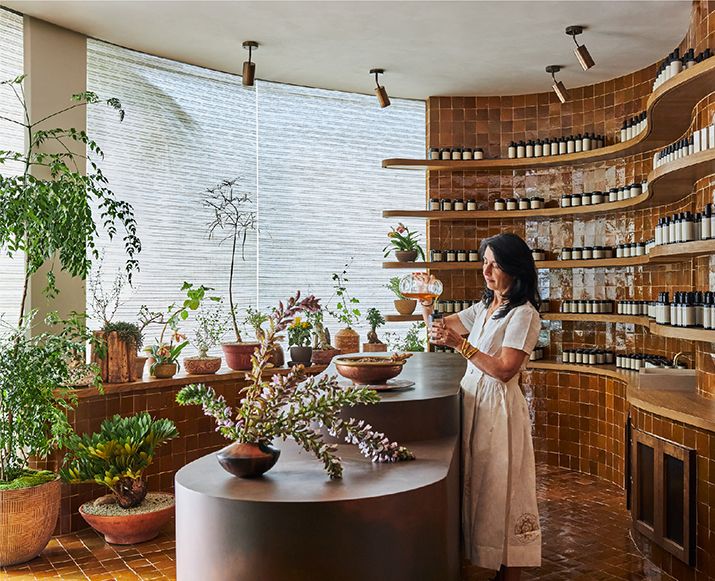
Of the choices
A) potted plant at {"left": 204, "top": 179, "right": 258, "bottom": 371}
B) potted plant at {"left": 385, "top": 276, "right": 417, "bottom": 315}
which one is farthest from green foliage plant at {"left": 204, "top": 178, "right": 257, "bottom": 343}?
potted plant at {"left": 385, "top": 276, "right": 417, "bottom": 315}

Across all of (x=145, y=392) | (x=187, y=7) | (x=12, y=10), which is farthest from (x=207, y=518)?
(x=12, y=10)

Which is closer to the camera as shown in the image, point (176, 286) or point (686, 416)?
point (686, 416)

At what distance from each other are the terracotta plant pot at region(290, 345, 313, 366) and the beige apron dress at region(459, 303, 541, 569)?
9.21 ft

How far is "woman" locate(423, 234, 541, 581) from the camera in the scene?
3369 mm

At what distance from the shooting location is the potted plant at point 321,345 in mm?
6309

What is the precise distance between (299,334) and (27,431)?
243cm

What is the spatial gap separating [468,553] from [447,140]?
4566 millimetres

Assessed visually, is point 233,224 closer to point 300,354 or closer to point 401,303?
point 300,354

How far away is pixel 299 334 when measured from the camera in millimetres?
6176

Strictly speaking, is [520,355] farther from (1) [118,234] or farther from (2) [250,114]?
(2) [250,114]

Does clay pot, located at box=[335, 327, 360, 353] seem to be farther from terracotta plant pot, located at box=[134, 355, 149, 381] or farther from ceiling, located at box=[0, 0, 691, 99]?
ceiling, located at box=[0, 0, 691, 99]

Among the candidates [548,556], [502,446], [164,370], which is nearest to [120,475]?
[164,370]

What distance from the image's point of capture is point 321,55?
19.3ft

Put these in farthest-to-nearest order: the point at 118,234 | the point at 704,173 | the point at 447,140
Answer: the point at 447,140 → the point at 118,234 → the point at 704,173
